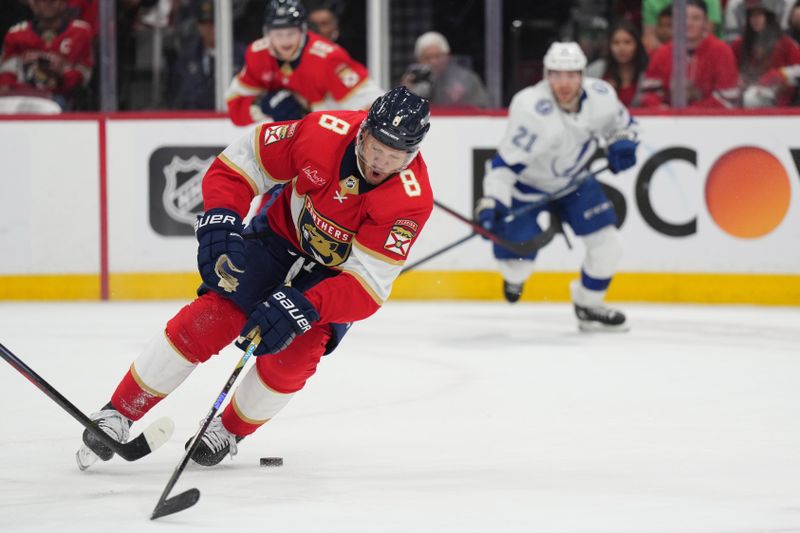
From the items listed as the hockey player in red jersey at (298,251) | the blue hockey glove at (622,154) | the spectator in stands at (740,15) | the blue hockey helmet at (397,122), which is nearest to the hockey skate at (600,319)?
the blue hockey glove at (622,154)

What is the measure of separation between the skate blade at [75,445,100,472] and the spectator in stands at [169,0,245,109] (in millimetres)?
4184

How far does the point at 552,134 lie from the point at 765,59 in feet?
5.70

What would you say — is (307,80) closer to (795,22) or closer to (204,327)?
(795,22)

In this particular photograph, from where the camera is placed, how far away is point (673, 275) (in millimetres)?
7070

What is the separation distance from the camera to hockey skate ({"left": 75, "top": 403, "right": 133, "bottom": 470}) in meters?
3.16

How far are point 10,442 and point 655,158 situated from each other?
4.28m

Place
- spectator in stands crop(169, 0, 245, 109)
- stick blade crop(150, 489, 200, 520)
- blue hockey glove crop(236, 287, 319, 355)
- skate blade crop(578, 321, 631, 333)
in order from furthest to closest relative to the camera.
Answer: spectator in stands crop(169, 0, 245, 109)
skate blade crop(578, 321, 631, 333)
blue hockey glove crop(236, 287, 319, 355)
stick blade crop(150, 489, 200, 520)

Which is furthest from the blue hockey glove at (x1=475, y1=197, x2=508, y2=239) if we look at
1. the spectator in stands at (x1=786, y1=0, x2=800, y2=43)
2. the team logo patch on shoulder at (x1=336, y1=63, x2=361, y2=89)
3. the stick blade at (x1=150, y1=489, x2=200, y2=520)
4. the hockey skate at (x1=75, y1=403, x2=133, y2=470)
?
the stick blade at (x1=150, y1=489, x2=200, y2=520)

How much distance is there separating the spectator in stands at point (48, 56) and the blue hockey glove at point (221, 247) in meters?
4.36

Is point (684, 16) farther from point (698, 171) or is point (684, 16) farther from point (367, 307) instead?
point (367, 307)

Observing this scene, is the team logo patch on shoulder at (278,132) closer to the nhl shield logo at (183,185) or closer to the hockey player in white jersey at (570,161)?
the hockey player in white jersey at (570,161)

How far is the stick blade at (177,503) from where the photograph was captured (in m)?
2.78

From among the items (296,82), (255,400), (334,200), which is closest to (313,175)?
(334,200)

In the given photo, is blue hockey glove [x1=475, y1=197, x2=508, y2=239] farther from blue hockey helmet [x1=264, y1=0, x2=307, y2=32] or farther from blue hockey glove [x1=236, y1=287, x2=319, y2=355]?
blue hockey glove [x1=236, y1=287, x2=319, y2=355]
